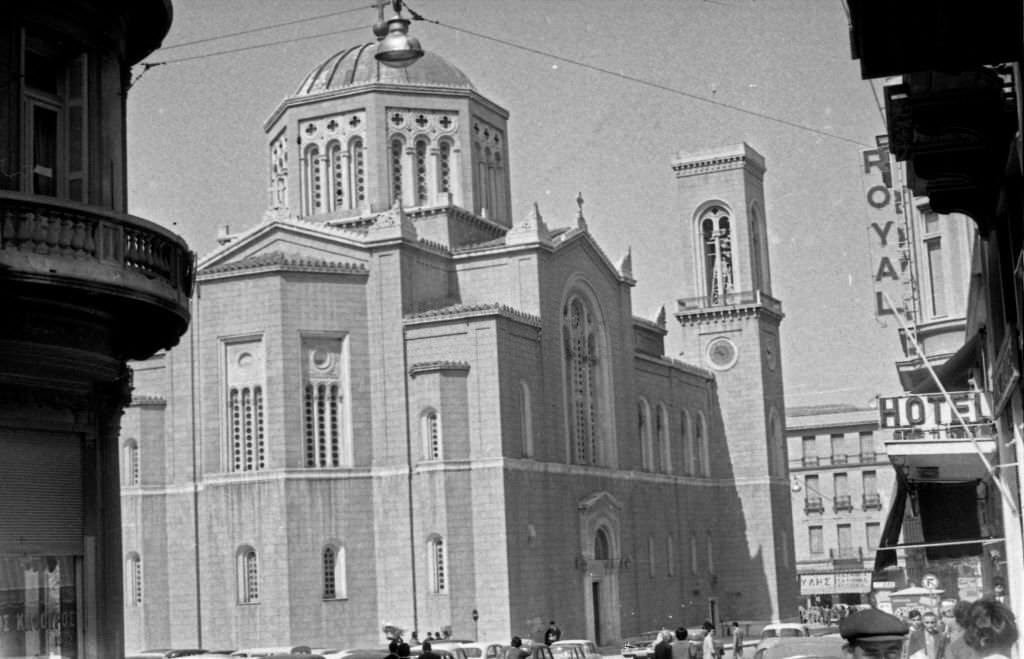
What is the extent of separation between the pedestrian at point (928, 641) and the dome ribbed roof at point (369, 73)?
93.0 feet

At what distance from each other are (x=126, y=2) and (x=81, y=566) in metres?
4.62

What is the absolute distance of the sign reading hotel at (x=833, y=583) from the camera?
247ft

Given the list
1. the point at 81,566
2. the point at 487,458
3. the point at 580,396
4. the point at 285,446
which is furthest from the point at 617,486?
the point at 81,566

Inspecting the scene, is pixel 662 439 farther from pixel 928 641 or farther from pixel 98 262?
pixel 98 262

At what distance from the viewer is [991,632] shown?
625 cm

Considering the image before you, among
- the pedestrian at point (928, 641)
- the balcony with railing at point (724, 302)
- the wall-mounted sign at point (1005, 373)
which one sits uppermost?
the balcony with railing at point (724, 302)

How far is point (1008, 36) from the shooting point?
9.37 m

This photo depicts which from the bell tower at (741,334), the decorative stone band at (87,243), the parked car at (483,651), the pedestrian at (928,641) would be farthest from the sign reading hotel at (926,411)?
the bell tower at (741,334)

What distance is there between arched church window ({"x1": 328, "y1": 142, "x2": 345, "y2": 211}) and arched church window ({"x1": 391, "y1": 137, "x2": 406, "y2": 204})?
166 cm

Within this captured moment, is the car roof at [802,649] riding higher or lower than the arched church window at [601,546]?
lower

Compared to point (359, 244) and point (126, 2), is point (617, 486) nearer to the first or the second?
point (359, 244)

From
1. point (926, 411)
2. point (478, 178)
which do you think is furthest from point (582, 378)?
point (926, 411)

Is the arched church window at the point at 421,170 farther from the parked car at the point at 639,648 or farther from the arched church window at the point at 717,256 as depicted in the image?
→ the arched church window at the point at 717,256

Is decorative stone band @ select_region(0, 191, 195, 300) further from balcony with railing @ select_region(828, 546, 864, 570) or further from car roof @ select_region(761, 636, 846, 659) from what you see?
balcony with railing @ select_region(828, 546, 864, 570)
